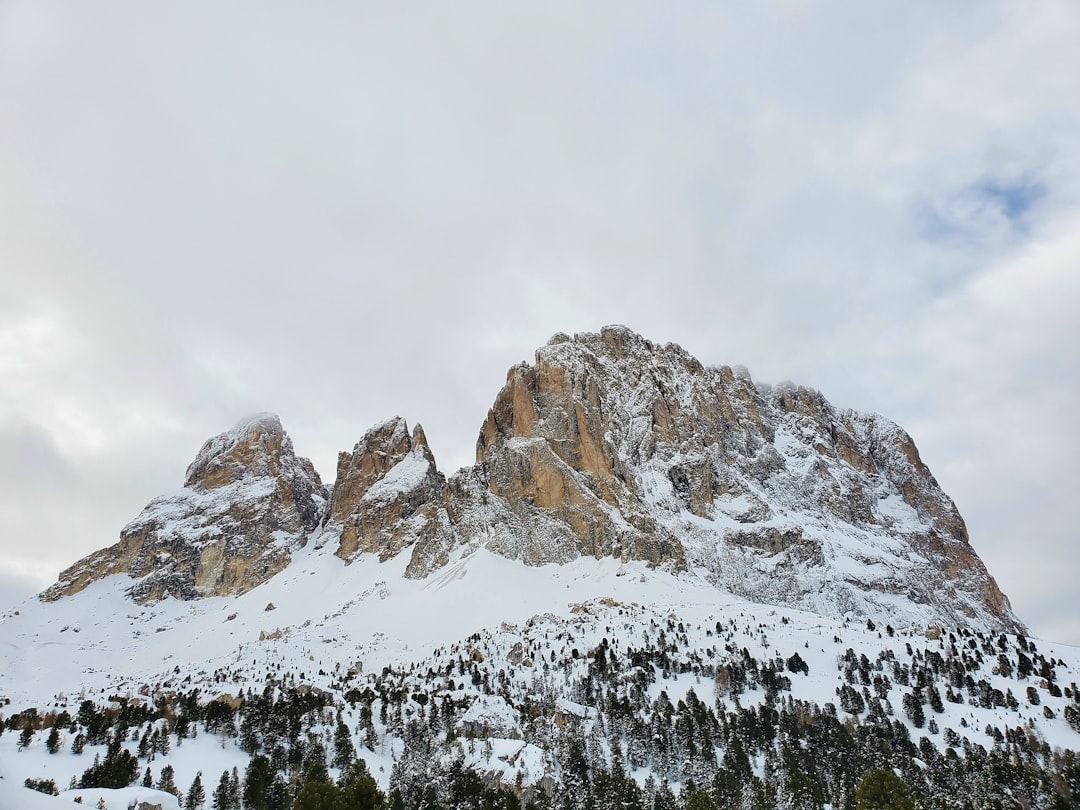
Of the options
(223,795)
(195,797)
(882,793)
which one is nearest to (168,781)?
(195,797)

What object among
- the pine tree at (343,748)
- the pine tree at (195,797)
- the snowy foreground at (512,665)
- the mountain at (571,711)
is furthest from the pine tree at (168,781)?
the pine tree at (343,748)

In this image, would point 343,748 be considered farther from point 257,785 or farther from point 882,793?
point 882,793

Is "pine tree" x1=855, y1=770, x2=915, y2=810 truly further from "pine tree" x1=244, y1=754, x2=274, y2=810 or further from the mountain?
"pine tree" x1=244, y1=754, x2=274, y2=810

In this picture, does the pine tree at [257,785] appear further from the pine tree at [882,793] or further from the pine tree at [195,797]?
the pine tree at [882,793]

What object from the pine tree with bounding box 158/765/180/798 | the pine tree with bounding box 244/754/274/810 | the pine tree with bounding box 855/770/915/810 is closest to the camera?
the pine tree with bounding box 855/770/915/810

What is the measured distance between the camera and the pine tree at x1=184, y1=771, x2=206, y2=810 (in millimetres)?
82500

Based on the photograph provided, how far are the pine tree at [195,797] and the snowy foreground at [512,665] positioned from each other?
5.51 meters

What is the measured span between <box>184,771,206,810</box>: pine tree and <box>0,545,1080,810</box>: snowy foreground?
5.51 m

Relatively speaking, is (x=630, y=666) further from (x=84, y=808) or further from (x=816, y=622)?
(x=84, y=808)

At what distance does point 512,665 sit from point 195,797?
76.1 m

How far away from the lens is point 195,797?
83562 millimetres

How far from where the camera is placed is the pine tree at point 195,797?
8250 centimetres

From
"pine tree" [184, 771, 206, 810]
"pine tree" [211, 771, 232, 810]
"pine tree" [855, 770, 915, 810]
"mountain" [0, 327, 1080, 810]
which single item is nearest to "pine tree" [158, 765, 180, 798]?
"mountain" [0, 327, 1080, 810]

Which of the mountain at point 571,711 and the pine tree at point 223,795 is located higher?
the mountain at point 571,711
